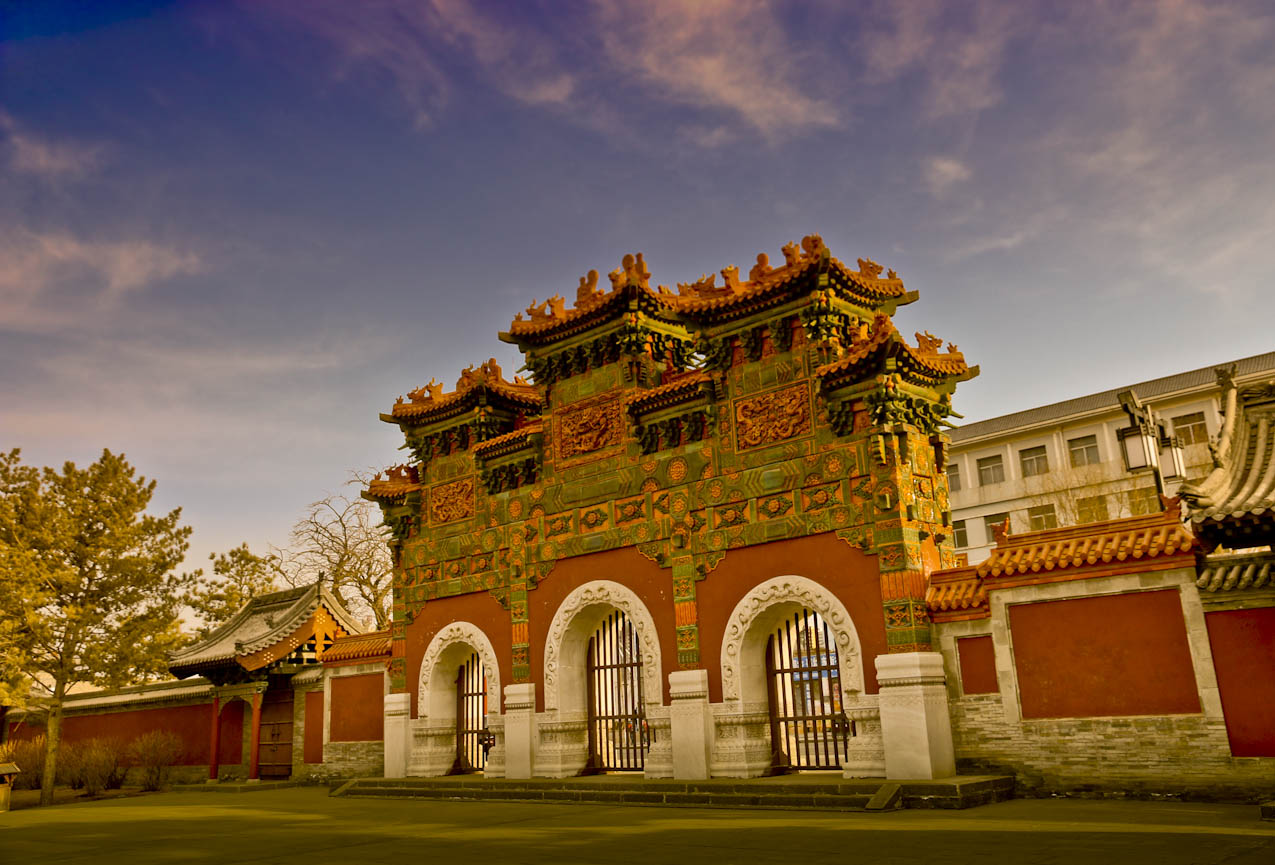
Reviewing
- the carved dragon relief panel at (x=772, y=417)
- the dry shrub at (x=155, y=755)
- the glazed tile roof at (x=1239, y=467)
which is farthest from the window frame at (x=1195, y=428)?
the dry shrub at (x=155, y=755)

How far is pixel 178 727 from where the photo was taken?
969 inches

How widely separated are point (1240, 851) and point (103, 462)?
23.7m

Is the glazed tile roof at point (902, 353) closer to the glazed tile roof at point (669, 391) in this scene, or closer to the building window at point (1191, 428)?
the glazed tile roof at point (669, 391)

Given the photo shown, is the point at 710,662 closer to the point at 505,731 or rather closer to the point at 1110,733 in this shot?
the point at 505,731

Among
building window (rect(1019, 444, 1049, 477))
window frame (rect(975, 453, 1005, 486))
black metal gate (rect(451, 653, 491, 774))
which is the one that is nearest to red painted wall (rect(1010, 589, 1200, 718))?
black metal gate (rect(451, 653, 491, 774))

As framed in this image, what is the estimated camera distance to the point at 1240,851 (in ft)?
23.4

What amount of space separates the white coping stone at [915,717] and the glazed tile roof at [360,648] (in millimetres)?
11271

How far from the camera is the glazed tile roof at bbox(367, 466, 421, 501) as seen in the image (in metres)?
20.0

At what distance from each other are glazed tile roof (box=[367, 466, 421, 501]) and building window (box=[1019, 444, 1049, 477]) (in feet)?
84.9

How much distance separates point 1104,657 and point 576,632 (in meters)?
8.59

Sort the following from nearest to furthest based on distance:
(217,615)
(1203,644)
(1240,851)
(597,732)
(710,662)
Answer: (1240,851) → (1203,644) → (710,662) → (597,732) → (217,615)

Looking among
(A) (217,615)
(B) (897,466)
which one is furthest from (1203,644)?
(A) (217,615)

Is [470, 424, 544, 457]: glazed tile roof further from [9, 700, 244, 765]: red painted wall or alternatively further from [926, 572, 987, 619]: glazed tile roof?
[9, 700, 244, 765]: red painted wall

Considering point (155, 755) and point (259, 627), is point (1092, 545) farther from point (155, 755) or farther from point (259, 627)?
point (155, 755)
